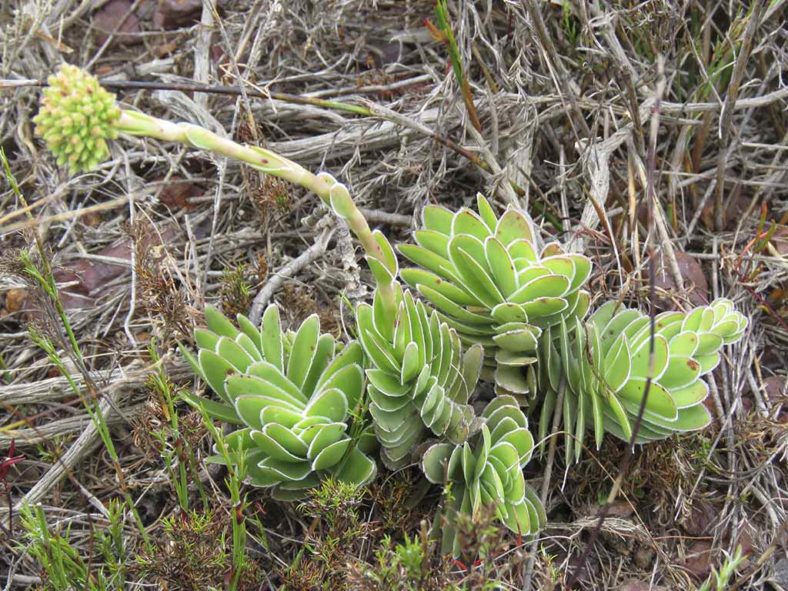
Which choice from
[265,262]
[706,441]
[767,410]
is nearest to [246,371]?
[265,262]

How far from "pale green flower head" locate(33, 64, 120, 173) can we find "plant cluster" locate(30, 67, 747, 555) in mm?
591

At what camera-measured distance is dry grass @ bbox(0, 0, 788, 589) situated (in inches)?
83.7

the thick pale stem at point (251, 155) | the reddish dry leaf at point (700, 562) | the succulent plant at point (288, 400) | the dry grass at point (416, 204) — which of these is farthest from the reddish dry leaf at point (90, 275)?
the reddish dry leaf at point (700, 562)

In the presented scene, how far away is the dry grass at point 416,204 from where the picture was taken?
212 cm

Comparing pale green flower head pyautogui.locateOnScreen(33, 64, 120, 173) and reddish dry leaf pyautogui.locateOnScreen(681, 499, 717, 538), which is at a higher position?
pale green flower head pyautogui.locateOnScreen(33, 64, 120, 173)

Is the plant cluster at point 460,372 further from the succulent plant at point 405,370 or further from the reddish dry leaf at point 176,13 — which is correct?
the reddish dry leaf at point 176,13

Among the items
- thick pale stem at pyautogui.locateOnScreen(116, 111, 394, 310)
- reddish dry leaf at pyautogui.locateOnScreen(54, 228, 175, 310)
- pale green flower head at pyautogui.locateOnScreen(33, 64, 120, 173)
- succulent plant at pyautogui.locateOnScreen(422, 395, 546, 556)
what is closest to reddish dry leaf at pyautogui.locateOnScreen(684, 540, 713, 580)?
succulent plant at pyautogui.locateOnScreen(422, 395, 546, 556)

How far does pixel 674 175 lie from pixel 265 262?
1389mm

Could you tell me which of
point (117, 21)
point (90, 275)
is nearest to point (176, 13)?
point (117, 21)

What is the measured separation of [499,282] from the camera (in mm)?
1989

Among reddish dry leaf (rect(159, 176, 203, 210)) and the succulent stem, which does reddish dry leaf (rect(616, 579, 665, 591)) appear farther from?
reddish dry leaf (rect(159, 176, 203, 210))

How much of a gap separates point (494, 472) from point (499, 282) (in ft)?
1.55

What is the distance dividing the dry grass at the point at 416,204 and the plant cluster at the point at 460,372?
0.51ft

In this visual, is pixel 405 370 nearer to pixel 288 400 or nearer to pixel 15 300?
pixel 288 400
